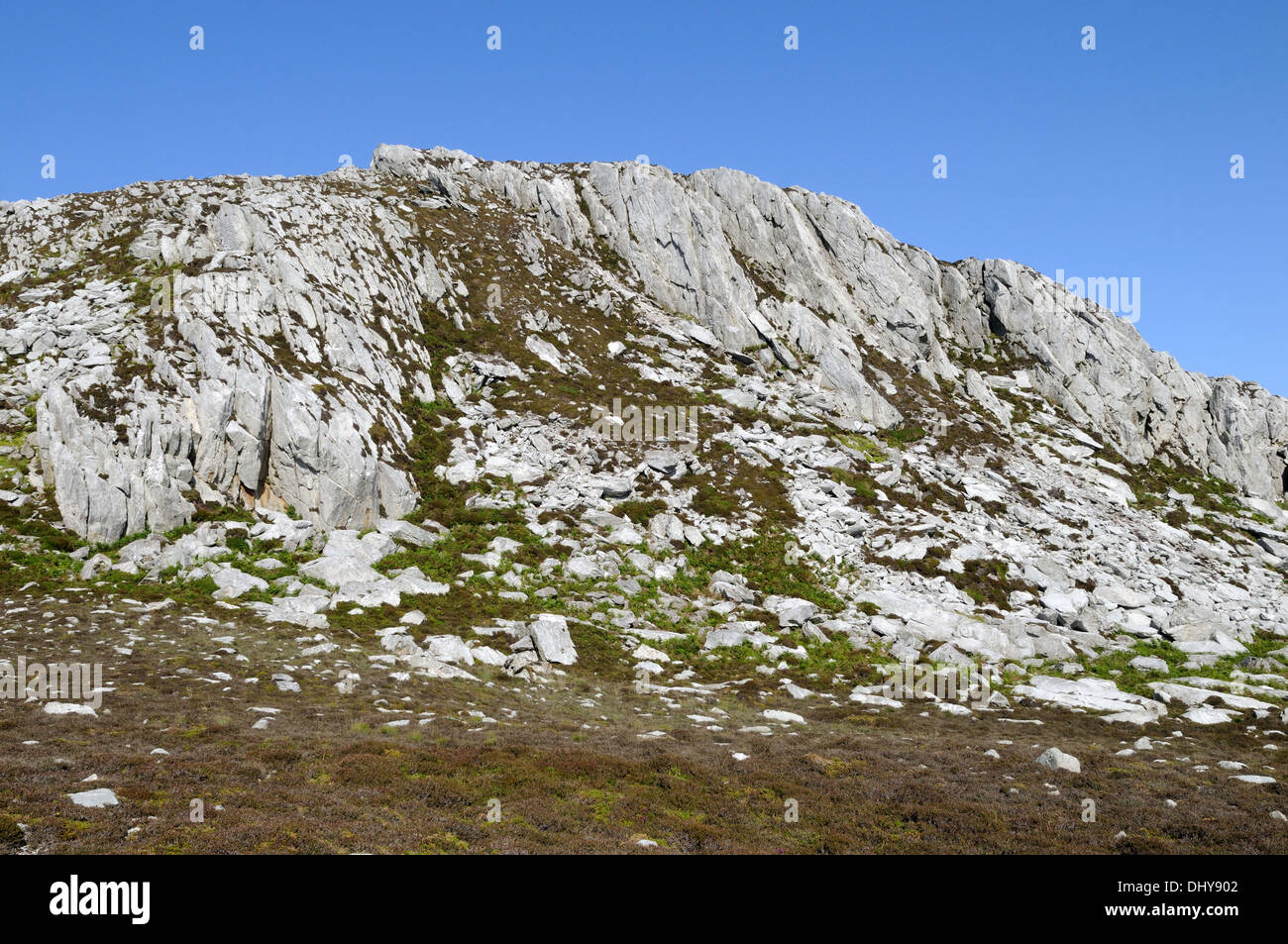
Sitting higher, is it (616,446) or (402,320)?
(402,320)

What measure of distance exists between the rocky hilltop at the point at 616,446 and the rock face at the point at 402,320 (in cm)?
22

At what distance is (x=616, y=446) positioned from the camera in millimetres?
39531

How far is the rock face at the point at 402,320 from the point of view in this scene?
30250 millimetres

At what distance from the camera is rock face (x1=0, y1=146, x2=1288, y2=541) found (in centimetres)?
3025

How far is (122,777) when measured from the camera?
11320 mm

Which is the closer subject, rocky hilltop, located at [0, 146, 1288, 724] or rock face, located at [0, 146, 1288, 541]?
rocky hilltop, located at [0, 146, 1288, 724]

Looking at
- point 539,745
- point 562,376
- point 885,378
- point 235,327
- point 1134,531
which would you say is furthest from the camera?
point 885,378

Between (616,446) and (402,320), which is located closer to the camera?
(616,446)

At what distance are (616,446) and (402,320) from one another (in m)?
18.2

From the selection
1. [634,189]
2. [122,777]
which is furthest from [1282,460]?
[122,777]

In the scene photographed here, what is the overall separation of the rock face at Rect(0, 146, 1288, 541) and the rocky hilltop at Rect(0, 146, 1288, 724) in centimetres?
22

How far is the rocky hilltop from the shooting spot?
26.2m
